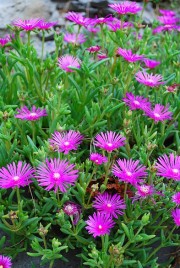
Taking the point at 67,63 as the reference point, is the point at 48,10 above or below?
above

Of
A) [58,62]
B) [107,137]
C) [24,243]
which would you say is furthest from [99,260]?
[58,62]

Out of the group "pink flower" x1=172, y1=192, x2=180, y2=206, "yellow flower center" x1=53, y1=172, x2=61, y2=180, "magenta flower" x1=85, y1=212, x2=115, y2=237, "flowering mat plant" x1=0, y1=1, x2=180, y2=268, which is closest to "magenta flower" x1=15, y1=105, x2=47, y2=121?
"flowering mat plant" x1=0, y1=1, x2=180, y2=268

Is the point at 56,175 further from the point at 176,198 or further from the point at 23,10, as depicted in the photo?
the point at 23,10

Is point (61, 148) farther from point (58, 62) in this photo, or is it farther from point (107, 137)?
point (58, 62)

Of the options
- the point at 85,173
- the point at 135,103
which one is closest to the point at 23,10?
the point at 135,103

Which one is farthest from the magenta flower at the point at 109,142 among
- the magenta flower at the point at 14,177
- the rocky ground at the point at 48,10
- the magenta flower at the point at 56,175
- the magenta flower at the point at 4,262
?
the rocky ground at the point at 48,10

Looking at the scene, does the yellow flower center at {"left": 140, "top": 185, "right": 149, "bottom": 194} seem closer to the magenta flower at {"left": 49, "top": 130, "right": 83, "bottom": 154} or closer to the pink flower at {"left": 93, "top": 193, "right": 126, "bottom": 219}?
the pink flower at {"left": 93, "top": 193, "right": 126, "bottom": 219}

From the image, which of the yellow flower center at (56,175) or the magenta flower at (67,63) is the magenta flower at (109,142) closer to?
the yellow flower center at (56,175)
